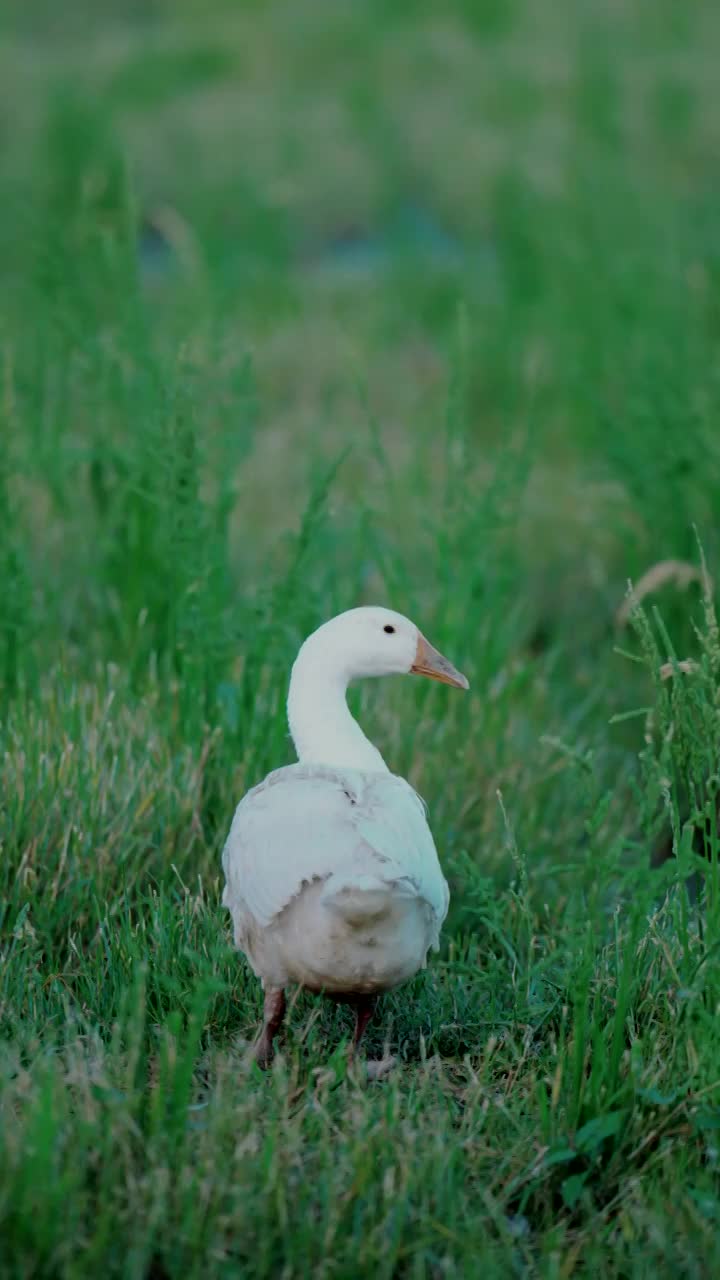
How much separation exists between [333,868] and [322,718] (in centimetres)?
37

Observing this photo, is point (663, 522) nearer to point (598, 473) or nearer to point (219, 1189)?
point (598, 473)

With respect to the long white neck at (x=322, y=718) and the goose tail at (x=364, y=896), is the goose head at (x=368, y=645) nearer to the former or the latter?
the long white neck at (x=322, y=718)

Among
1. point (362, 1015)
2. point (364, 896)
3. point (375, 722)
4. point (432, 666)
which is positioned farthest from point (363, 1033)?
point (375, 722)

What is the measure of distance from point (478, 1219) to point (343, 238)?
8205 millimetres

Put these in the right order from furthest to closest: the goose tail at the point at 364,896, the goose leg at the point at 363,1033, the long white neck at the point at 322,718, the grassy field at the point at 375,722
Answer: the long white neck at the point at 322,718 → the goose leg at the point at 363,1033 → the goose tail at the point at 364,896 → the grassy field at the point at 375,722

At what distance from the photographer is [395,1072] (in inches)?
81.6

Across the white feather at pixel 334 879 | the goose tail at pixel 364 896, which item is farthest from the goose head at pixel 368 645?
the goose tail at pixel 364 896

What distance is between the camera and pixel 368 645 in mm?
2348

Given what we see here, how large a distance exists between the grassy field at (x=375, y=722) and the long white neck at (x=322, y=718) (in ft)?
0.72

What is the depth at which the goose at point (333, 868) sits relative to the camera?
201cm

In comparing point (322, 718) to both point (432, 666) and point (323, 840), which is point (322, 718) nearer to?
point (432, 666)

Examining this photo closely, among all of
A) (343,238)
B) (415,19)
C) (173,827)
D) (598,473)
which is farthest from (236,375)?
(415,19)

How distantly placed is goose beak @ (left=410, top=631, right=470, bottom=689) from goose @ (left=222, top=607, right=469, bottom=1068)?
0.07 meters

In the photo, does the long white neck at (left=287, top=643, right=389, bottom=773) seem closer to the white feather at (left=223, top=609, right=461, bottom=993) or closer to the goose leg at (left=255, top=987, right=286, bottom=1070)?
the white feather at (left=223, top=609, right=461, bottom=993)
